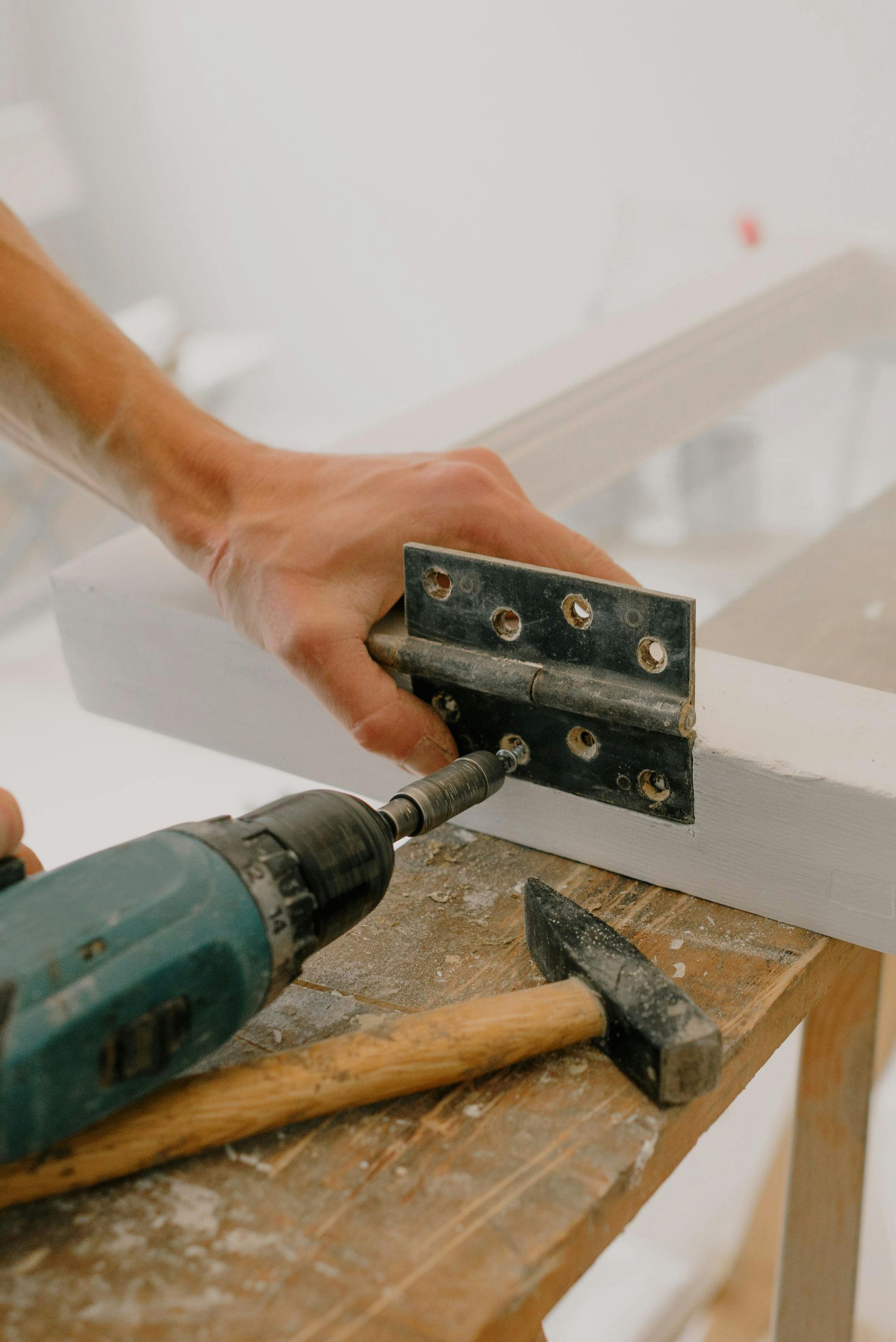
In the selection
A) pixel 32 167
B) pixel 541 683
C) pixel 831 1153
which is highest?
pixel 32 167

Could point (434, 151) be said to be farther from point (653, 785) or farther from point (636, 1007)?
point (636, 1007)

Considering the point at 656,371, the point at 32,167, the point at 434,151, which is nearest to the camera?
the point at 656,371

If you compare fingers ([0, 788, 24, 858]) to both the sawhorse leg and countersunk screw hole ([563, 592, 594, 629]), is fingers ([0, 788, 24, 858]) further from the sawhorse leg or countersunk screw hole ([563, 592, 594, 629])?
the sawhorse leg

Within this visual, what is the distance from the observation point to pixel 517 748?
2.34ft

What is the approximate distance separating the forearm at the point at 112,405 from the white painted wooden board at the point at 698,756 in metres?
0.08

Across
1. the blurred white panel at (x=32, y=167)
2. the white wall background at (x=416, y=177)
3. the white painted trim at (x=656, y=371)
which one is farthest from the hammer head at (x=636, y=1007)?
the blurred white panel at (x=32, y=167)

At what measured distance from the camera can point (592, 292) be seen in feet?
11.2

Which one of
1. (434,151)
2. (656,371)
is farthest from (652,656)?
(434,151)

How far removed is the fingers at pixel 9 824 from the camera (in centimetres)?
56

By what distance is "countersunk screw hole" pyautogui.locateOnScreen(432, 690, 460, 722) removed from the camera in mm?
725

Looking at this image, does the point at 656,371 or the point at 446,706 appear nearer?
the point at 446,706

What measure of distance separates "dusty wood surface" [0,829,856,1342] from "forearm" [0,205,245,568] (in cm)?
34

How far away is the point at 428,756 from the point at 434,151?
127 inches

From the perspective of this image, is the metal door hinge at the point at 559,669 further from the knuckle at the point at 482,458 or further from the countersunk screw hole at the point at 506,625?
the knuckle at the point at 482,458
